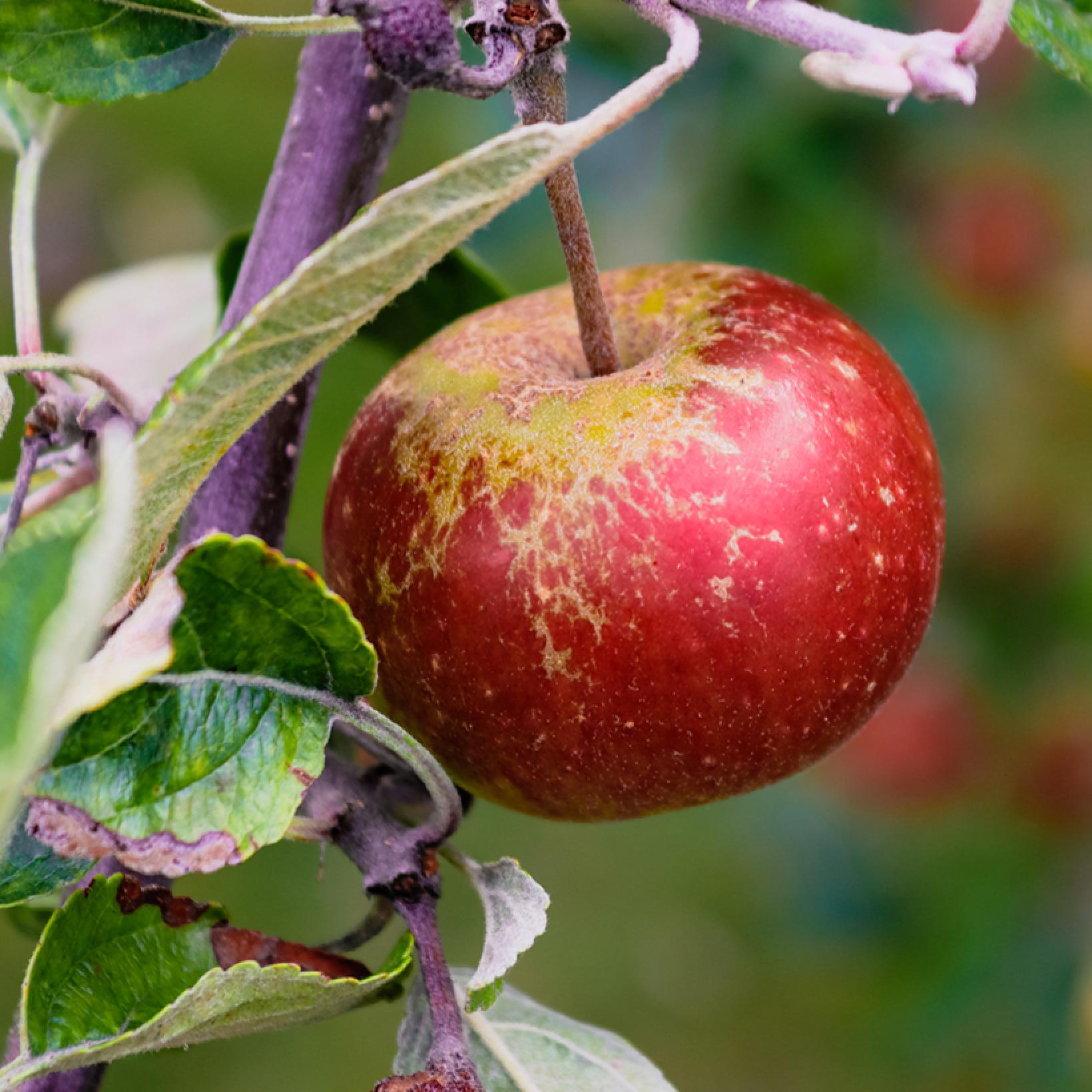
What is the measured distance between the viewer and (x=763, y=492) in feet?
1.57

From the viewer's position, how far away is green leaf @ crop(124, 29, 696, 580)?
0.35 metres

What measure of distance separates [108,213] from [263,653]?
192cm

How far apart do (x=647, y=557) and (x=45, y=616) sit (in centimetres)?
24

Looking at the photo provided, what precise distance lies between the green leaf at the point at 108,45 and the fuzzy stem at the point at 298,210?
9cm

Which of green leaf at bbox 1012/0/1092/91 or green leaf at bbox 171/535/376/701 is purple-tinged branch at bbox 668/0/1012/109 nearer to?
green leaf at bbox 1012/0/1092/91

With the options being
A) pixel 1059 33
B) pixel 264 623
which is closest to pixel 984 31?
pixel 1059 33

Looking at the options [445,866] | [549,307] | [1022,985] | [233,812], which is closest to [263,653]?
[233,812]

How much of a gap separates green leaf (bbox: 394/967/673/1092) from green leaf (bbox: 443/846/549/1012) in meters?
0.07

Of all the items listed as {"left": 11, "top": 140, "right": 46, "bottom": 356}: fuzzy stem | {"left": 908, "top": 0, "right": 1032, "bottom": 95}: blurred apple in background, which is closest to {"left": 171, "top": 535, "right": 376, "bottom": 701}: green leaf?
{"left": 11, "top": 140, "right": 46, "bottom": 356}: fuzzy stem

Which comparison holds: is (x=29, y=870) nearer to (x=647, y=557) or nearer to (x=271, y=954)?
(x=271, y=954)

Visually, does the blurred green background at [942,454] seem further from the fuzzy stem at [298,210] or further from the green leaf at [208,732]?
the green leaf at [208,732]

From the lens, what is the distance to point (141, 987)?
19.0 inches

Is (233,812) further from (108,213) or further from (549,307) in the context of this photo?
(108,213)

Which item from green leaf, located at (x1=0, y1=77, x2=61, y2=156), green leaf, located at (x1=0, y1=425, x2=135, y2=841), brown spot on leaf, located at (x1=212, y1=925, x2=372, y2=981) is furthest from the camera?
green leaf, located at (x1=0, y1=77, x2=61, y2=156)
